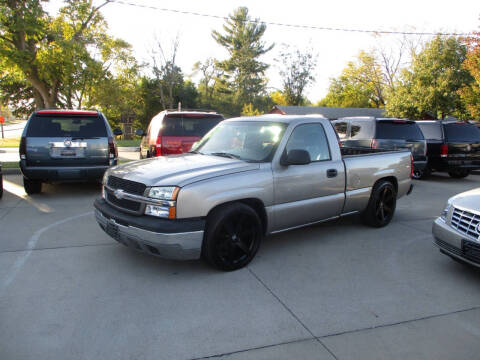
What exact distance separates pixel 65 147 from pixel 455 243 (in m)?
6.90

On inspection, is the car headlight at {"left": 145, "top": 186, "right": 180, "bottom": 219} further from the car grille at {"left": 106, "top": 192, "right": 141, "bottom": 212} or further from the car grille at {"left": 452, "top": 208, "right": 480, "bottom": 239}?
the car grille at {"left": 452, "top": 208, "right": 480, "bottom": 239}

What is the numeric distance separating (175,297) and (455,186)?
9.64 m

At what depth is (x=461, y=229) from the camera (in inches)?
156

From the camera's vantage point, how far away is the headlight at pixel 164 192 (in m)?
3.62

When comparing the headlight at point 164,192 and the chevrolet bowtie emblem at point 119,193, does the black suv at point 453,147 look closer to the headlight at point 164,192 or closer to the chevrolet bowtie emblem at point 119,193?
the headlight at point 164,192

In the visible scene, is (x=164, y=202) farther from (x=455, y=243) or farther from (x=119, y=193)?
(x=455, y=243)

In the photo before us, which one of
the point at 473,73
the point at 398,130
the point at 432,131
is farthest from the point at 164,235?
the point at 473,73

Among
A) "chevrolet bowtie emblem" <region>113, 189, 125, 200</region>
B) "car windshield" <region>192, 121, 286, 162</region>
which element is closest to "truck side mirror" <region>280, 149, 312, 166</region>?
"car windshield" <region>192, 121, 286, 162</region>

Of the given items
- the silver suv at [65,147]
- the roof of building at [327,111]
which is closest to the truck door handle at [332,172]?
the silver suv at [65,147]

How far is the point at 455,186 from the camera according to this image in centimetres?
1033

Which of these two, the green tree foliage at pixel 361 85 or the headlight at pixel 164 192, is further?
the green tree foliage at pixel 361 85

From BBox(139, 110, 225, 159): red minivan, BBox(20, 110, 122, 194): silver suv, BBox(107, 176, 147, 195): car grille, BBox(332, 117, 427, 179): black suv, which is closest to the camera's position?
BBox(107, 176, 147, 195): car grille

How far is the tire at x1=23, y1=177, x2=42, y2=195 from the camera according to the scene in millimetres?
7693

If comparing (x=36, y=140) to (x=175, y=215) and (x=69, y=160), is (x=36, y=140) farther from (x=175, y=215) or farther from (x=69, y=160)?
(x=175, y=215)
